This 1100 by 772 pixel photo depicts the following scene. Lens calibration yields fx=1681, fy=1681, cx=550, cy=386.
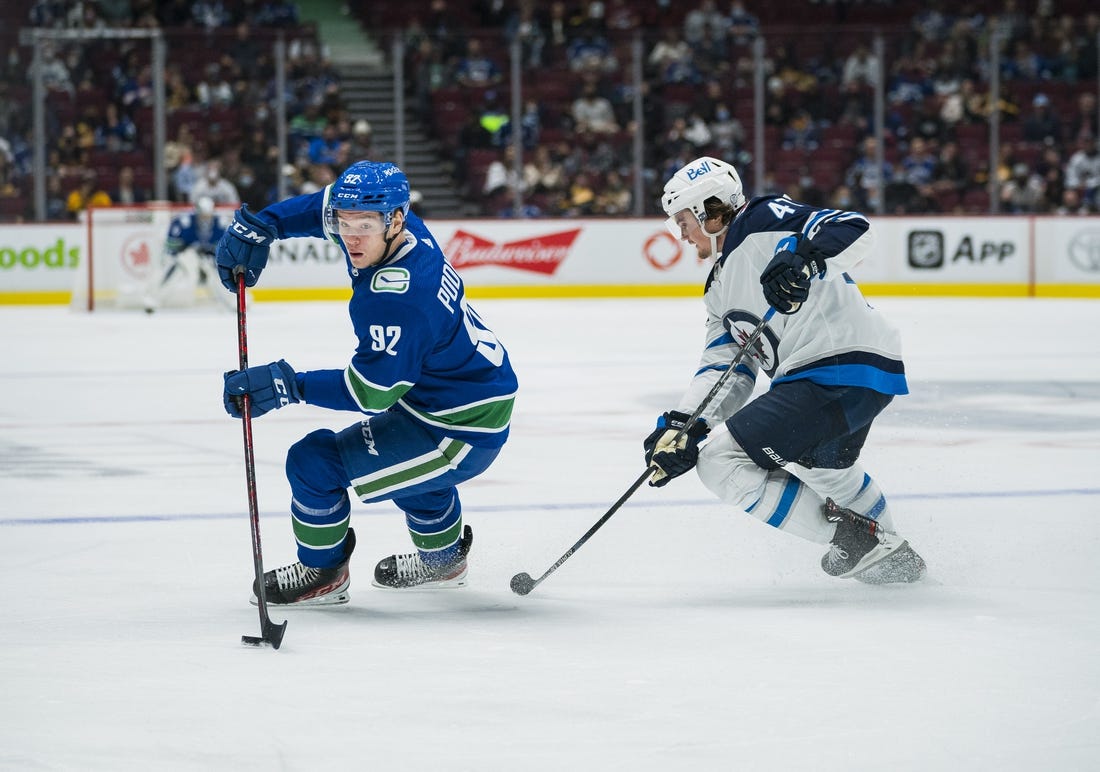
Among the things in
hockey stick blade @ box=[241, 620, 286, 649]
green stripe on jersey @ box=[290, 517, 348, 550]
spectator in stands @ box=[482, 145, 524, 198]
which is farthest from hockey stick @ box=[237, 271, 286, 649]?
spectator in stands @ box=[482, 145, 524, 198]

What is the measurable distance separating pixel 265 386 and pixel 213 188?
41.6ft

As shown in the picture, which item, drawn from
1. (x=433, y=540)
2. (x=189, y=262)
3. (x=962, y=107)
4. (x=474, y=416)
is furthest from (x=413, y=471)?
(x=962, y=107)

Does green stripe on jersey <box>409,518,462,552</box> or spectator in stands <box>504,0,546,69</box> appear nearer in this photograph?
green stripe on jersey <box>409,518,462,552</box>

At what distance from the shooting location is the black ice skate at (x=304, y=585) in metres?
3.94

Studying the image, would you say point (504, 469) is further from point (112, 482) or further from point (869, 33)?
point (869, 33)

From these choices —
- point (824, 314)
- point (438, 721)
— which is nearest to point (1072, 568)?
point (824, 314)

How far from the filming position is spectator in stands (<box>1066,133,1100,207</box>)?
648 inches

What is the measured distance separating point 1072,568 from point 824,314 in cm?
98

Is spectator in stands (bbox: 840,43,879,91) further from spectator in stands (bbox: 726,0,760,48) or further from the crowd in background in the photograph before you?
spectator in stands (bbox: 726,0,760,48)

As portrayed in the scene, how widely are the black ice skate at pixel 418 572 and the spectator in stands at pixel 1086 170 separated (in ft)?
44.7

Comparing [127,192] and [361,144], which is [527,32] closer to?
[361,144]

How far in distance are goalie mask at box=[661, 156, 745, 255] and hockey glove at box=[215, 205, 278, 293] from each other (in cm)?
97

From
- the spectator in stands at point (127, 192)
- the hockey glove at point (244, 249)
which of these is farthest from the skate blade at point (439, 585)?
the spectator in stands at point (127, 192)

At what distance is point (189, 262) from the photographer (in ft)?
49.3
